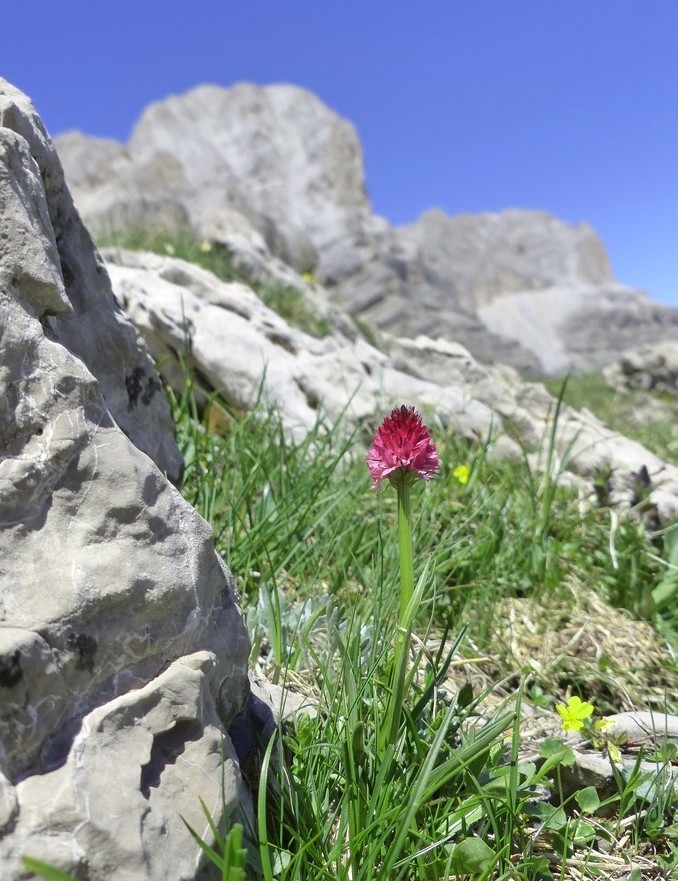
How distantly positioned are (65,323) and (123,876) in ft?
4.34

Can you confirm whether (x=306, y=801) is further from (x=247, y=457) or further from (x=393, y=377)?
(x=393, y=377)

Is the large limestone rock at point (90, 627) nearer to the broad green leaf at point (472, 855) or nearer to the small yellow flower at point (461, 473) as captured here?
the broad green leaf at point (472, 855)

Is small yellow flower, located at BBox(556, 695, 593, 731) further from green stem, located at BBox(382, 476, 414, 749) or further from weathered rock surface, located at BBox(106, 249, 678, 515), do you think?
weathered rock surface, located at BBox(106, 249, 678, 515)

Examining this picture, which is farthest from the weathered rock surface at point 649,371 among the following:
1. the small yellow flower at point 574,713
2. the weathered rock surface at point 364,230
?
the small yellow flower at point 574,713

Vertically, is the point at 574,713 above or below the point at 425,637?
below

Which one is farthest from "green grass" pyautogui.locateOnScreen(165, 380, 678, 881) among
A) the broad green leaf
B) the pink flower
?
the pink flower

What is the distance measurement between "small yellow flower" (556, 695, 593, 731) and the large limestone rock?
0.93 metres

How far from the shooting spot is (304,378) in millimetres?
4383

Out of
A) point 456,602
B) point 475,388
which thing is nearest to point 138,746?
point 456,602

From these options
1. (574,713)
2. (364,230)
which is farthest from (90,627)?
(364,230)

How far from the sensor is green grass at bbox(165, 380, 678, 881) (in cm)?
143

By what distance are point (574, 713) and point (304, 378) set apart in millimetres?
2765

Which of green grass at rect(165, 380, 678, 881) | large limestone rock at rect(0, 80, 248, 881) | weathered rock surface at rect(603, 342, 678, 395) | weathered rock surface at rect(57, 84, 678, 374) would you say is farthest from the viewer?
weathered rock surface at rect(57, 84, 678, 374)

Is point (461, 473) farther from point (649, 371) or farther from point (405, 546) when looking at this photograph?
point (649, 371)
